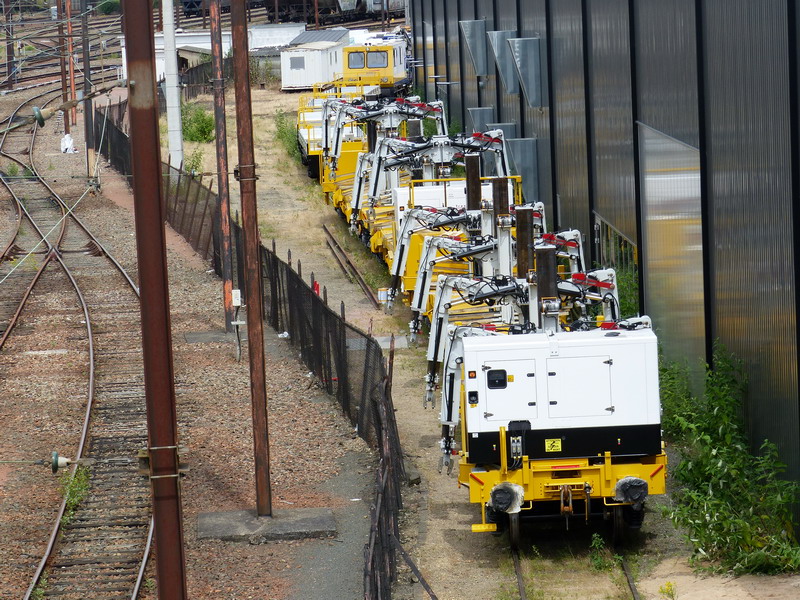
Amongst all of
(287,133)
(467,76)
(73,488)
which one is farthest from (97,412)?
(287,133)

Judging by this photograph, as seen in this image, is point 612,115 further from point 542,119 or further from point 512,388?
point 512,388

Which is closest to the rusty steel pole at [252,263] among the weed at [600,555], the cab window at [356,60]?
the weed at [600,555]

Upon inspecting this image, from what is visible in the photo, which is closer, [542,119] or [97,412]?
[97,412]

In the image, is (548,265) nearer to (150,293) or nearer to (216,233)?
(150,293)

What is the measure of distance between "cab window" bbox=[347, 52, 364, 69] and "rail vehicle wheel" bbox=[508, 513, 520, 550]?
42.9 m

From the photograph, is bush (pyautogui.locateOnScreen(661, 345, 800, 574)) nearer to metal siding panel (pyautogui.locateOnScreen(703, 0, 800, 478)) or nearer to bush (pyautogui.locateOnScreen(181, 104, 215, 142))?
metal siding panel (pyautogui.locateOnScreen(703, 0, 800, 478))

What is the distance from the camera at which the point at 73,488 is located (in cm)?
1711

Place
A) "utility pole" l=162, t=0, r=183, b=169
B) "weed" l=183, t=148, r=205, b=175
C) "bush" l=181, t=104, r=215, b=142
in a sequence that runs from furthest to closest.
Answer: "bush" l=181, t=104, r=215, b=142, "weed" l=183, t=148, r=205, b=175, "utility pole" l=162, t=0, r=183, b=169

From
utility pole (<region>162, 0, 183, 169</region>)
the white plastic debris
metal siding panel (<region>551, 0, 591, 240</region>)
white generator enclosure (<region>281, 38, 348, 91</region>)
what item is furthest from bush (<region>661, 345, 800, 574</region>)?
white generator enclosure (<region>281, 38, 348, 91</region>)

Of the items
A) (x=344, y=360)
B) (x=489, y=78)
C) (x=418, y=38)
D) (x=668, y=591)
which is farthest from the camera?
(x=418, y=38)

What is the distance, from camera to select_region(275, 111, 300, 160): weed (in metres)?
52.8

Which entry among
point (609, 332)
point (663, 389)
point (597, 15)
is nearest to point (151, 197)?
point (609, 332)

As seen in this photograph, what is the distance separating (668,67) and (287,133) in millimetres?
35374

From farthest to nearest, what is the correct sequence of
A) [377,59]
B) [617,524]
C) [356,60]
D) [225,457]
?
[377,59] → [356,60] → [225,457] → [617,524]
